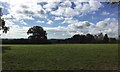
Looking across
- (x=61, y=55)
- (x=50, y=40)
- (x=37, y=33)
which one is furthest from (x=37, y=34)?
(x=61, y=55)

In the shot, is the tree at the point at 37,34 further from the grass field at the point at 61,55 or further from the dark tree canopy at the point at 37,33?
the grass field at the point at 61,55

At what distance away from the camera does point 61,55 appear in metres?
4.48

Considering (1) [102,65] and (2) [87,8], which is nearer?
(1) [102,65]

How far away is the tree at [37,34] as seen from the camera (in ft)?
14.3

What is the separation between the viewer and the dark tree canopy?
14.3ft

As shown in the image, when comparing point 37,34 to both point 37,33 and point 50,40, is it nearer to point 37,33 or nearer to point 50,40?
point 37,33

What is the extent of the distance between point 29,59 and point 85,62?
3.45 feet

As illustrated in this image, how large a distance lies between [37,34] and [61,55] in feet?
2.01

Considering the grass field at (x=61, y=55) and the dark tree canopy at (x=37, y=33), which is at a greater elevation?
the dark tree canopy at (x=37, y=33)

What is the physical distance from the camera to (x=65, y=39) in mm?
4359

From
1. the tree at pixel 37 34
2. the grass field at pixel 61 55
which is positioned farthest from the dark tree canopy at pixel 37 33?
the grass field at pixel 61 55

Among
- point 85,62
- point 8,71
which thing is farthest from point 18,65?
point 85,62

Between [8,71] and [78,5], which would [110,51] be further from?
[8,71]

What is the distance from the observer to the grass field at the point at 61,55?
14.0ft
